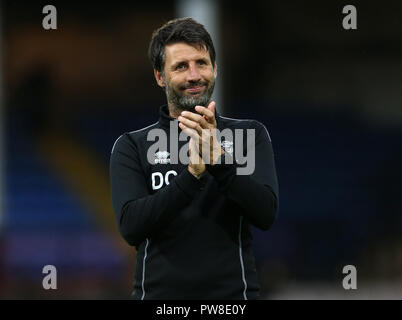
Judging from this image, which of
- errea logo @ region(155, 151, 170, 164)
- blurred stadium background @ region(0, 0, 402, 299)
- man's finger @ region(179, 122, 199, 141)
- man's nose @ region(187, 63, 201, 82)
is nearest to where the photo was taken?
man's finger @ region(179, 122, 199, 141)

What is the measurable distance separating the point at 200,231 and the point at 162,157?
1.15 ft

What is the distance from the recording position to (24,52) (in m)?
10.8

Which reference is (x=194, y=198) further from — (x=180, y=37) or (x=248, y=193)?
(x=180, y=37)

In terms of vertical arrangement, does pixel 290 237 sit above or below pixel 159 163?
below

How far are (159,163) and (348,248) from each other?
20.2 ft

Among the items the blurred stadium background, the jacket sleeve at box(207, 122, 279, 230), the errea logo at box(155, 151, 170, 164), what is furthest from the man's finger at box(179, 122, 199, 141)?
the blurred stadium background

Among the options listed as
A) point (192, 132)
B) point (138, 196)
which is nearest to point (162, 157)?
point (138, 196)

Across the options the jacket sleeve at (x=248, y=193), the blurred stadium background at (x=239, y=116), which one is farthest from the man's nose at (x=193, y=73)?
the blurred stadium background at (x=239, y=116)

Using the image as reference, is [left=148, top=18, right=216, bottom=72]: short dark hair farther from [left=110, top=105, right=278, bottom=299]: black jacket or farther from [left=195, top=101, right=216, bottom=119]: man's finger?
[left=110, top=105, right=278, bottom=299]: black jacket

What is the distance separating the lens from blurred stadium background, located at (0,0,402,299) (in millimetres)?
8812

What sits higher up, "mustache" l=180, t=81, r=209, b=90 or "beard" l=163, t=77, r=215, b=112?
"mustache" l=180, t=81, r=209, b=90

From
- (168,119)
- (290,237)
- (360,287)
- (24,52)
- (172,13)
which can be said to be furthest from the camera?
(172,13)
